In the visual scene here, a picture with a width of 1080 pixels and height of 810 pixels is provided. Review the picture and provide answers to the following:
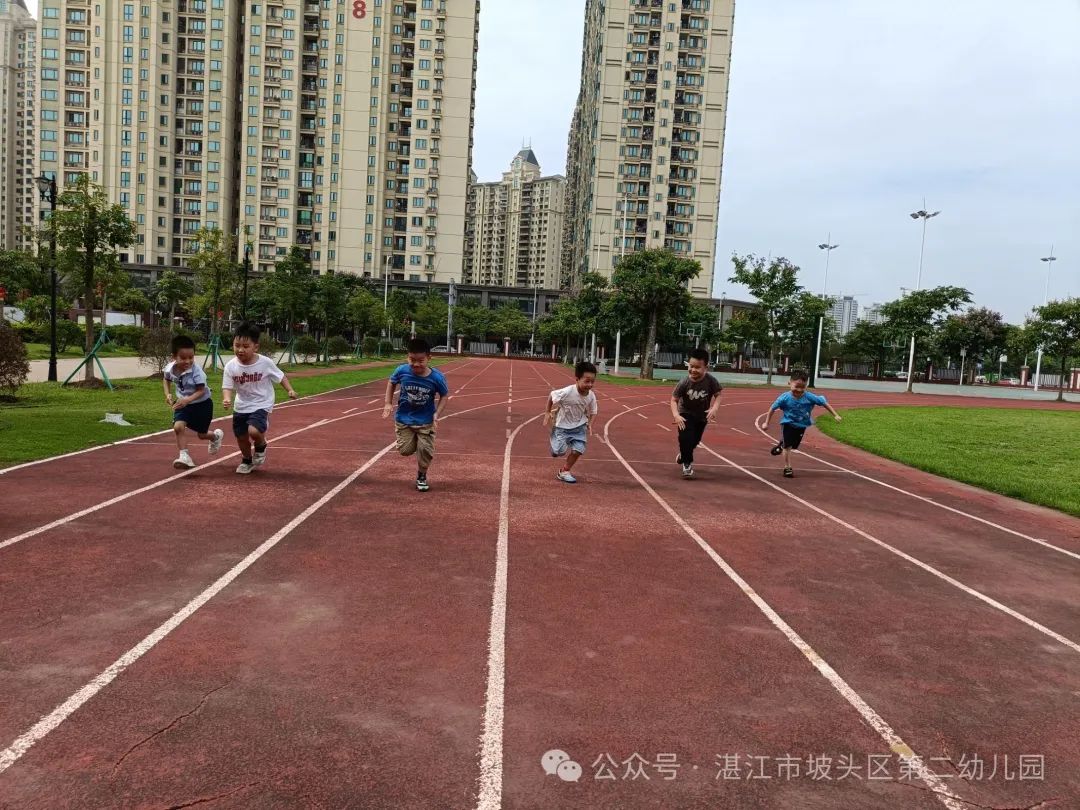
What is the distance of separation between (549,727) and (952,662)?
2779 millimetres

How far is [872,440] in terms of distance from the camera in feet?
56.2

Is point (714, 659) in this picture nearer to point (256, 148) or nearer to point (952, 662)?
point (952, 662)

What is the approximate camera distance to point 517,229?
510 ft

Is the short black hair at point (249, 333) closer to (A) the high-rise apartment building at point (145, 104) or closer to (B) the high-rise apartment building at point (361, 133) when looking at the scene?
(B) the high-rise apartment building at point (361, 133)

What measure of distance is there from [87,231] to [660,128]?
71.2 meters

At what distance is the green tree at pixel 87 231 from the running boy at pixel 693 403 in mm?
16719

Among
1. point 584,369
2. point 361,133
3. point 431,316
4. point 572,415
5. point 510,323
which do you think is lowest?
point 572,415

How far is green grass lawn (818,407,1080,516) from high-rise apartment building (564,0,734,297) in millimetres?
57124

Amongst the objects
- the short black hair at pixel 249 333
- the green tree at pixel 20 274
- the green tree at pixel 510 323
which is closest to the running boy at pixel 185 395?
the short black hair at pixel 249 333

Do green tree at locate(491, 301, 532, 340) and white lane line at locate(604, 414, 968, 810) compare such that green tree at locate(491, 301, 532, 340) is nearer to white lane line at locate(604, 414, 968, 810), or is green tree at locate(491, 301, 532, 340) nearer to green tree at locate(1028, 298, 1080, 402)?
green tree at locate(1028, 298, 1080, 402)

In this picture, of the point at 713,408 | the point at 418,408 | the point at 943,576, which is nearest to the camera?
the point at 943,576

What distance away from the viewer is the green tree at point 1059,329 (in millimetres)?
43562

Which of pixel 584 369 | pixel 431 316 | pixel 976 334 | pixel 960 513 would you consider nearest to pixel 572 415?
pixel 584 369

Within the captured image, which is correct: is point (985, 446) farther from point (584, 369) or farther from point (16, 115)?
point (16, 115)
